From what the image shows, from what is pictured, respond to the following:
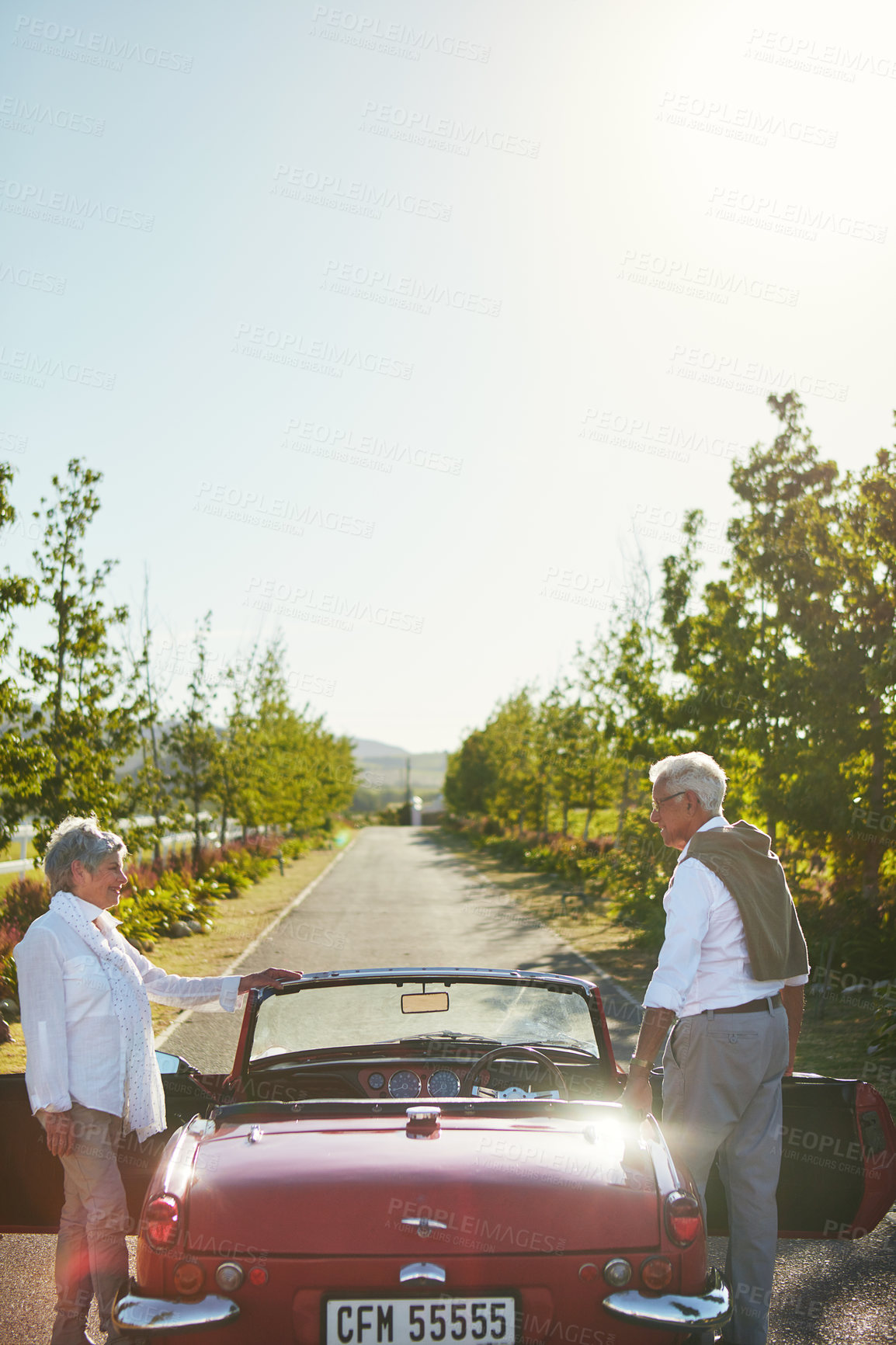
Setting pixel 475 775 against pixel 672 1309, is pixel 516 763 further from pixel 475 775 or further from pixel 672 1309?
pixel 672 1309

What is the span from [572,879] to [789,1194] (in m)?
22.9

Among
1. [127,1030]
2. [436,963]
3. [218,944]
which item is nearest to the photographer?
[127,1030]

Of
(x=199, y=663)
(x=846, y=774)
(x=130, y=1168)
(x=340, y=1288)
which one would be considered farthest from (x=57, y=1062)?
(x=199, y=663)

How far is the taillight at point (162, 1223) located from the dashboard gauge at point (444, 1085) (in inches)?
59.2

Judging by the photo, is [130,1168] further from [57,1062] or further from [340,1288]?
[340,1288]

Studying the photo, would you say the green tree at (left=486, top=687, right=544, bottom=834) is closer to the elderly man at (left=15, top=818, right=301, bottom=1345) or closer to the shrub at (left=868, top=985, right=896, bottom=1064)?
the shrub at (left=868, top=985, right=896, bottom=1064)

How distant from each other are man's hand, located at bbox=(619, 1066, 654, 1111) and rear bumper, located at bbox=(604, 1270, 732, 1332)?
0.60m

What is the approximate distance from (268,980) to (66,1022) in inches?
31.2

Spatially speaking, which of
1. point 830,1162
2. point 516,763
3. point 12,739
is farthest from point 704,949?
point 516,763

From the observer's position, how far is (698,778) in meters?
3.66

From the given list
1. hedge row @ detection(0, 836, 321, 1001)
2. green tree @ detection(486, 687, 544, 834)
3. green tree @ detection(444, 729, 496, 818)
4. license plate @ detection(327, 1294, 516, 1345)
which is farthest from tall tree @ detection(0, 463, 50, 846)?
green tree @ detection(444, 729, 496, 818)

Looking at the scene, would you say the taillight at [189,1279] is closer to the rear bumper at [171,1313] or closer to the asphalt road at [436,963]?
the rear bumper at [171,1313]

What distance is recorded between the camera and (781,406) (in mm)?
20781

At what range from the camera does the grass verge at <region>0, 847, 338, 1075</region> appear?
30.6 ft
